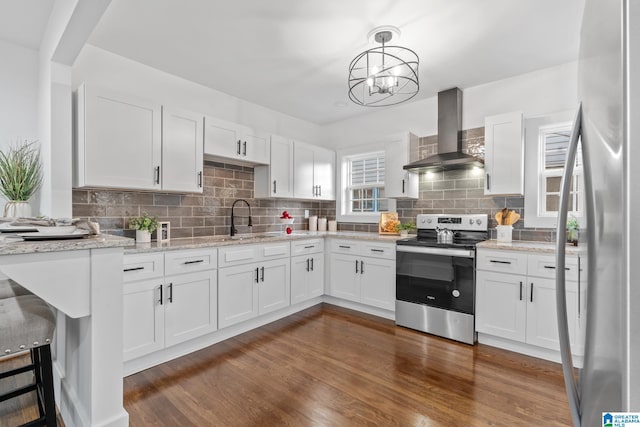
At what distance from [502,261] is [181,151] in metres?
3.10

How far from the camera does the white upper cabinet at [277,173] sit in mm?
3855

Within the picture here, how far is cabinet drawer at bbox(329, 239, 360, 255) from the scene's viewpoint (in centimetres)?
370

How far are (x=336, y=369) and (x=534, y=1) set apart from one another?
2968 mm

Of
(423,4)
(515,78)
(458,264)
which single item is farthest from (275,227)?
(515,78)

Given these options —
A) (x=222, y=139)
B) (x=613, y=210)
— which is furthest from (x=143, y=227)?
(x=613, y=210)

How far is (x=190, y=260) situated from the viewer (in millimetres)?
2621

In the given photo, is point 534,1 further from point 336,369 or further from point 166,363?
point 166,363

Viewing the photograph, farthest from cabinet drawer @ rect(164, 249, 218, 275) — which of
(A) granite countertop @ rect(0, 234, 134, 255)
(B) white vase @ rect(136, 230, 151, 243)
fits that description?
(A) granite countertop @ rect(0, 234, 134, 255)

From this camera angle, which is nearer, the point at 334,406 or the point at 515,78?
the point at 334,406

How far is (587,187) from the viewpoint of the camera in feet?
2.36

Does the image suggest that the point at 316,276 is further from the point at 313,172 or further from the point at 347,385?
the point at 347,385

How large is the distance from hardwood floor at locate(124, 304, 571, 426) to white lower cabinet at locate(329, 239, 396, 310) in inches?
22.3
